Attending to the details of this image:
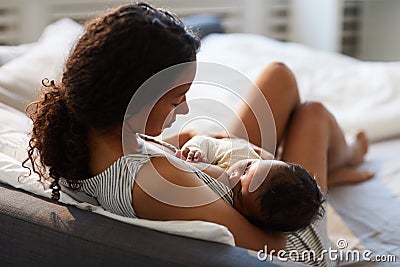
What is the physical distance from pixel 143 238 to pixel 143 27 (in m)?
0.34

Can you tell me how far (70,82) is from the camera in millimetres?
1148

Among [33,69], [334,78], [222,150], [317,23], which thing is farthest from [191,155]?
[317,23]

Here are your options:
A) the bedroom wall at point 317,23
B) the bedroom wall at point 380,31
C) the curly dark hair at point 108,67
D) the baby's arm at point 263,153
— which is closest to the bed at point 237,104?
the curly dark hair at point 108,67

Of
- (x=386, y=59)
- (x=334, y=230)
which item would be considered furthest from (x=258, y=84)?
(x=386, y=59)

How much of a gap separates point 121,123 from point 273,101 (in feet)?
2.27

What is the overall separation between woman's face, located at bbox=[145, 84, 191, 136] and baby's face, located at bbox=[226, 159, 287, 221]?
0.18 m

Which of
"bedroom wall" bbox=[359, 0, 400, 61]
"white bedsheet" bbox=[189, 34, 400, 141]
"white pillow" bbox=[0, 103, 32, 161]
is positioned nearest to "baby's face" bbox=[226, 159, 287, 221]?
"white pillow" bbox=[0, 103, 32, 161]

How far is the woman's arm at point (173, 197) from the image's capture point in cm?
115

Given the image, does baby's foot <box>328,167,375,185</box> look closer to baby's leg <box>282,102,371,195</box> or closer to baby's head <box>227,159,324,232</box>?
baby's leg <box>282,102,371,195</box>

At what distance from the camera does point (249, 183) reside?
4.17 feet

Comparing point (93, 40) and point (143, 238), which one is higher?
point (93, 40)

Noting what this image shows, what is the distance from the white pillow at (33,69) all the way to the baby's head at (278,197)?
1.99 ft

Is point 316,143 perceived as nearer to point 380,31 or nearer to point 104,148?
point 104,148

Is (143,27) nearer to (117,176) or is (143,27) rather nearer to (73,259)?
(117,176)
